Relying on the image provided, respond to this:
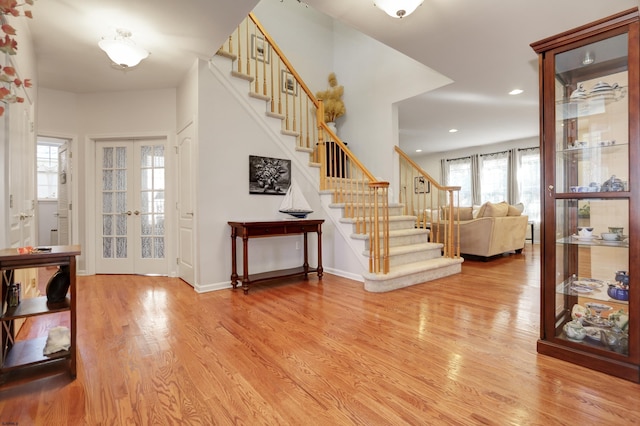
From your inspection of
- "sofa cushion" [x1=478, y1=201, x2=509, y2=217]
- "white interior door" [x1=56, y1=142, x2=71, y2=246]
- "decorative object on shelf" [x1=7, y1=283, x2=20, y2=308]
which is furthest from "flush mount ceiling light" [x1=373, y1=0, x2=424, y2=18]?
"white interior door" [x1=56, y1=142, x2=71, y2=246]

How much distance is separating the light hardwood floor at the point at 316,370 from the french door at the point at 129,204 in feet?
4.78

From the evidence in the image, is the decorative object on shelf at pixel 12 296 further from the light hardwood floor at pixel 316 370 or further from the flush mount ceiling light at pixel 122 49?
the flush mount ceiling light at pixel 122 49

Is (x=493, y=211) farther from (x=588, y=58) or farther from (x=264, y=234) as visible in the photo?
(x=264, y=234)

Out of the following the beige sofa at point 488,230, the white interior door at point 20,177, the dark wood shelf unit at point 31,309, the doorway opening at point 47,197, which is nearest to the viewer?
the dark wood shelf unit at point 31,309

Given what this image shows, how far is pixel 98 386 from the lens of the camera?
1.63 meters

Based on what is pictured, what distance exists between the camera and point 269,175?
158 inches

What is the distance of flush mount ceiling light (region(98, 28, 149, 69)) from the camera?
271cm

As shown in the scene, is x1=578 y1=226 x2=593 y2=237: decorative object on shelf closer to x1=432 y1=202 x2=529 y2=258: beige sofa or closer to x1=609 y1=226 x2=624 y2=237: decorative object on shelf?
x1=609 y1=226 x2=624 y2=237: decorative object on shelf

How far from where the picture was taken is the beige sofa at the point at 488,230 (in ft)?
17.1

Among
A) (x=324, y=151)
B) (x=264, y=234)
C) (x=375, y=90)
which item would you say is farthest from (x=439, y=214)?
(x=264, y=234)

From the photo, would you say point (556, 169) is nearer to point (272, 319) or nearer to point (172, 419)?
point (272, 319)

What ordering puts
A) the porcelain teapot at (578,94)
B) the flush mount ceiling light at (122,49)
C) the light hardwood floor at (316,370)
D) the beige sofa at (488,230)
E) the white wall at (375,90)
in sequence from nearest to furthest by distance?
the light hardwood floor at (316,370) < the porcelain teapot at (578,94) < the flush mount ceiling light at (122,49) < the white wall at (375,90) < the beige sofa at (488,230)

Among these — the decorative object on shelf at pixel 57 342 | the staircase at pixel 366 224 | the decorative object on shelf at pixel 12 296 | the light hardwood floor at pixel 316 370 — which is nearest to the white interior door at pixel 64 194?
the light hardwood floor at pixel 316 370

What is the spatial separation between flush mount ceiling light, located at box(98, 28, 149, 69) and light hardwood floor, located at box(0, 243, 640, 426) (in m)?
2.27
